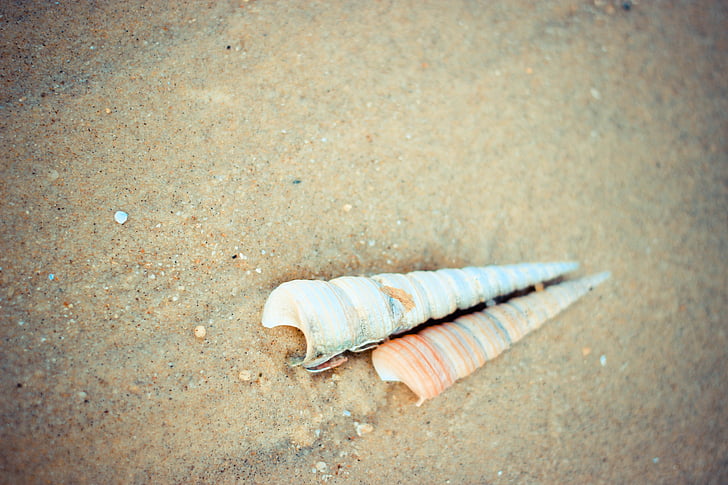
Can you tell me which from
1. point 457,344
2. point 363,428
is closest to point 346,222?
point 457,344

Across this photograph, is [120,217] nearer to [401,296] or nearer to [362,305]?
[362,305]

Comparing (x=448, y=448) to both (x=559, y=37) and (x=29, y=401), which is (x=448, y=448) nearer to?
(x=29, y=401)

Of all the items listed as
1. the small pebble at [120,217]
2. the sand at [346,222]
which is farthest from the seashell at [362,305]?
the small pebble at [120,217]

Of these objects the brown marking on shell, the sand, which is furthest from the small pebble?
the brown marking on shell

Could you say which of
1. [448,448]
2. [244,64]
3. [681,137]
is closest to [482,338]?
[448,448]

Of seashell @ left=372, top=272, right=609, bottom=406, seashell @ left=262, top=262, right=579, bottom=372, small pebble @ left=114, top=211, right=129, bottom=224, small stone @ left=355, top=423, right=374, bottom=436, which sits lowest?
small stone @ left=355, top=423, right=374, bottom=436

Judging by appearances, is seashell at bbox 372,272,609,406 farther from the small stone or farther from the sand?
the small stone
